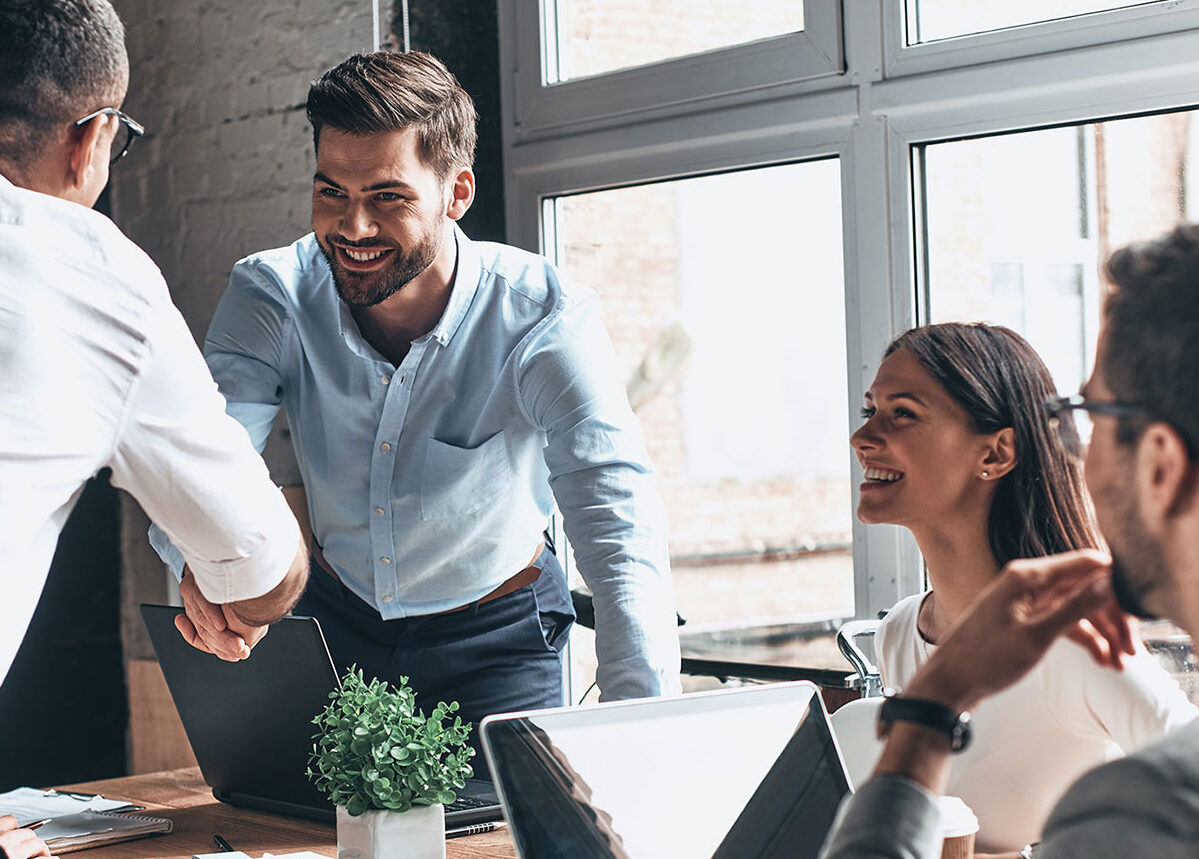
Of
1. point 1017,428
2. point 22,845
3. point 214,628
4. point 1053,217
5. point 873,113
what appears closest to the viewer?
point 22,845

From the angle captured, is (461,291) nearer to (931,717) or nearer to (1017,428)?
(1017,428)

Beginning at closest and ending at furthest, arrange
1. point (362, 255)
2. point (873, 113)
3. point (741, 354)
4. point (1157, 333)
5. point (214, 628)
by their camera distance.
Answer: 1. point (1157, 333)
2. point (214, 628)
3. point (362, 255)
4. point (873, 113)
5. point (741, 354)

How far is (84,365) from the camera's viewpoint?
52.9 inches

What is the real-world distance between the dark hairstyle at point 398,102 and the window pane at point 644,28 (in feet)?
2.45

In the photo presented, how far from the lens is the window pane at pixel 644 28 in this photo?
2.88 metres

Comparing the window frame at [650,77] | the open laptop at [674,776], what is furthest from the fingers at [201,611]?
the window frame at [650,77]

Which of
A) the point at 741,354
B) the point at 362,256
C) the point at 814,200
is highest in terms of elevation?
the point at 814,200

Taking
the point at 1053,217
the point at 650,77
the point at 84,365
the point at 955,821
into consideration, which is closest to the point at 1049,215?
the point at 1053,217

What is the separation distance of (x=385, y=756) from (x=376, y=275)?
97 cm

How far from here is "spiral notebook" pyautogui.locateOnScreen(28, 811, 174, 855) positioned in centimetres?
177

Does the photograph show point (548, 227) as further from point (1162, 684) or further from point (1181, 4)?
point (1162, 684)

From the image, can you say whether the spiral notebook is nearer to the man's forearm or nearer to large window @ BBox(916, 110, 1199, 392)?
the man's forearm

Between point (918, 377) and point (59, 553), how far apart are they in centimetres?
263

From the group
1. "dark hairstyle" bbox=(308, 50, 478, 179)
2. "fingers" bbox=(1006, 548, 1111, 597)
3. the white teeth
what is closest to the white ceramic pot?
"fingers" bbox=(1006, 548, 1111, 597)
